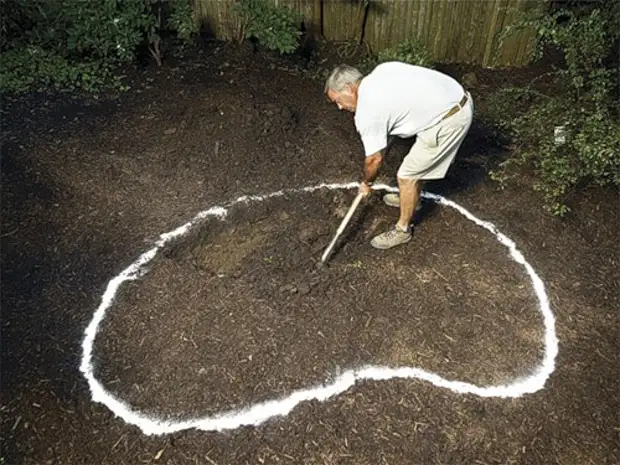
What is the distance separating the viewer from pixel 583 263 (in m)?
4.43

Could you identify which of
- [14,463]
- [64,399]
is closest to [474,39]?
Answer: [64,399]

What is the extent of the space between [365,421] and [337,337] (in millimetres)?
638

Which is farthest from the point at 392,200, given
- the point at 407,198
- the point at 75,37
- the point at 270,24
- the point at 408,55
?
the point at 75,37

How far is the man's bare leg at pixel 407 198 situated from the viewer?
4301 mm

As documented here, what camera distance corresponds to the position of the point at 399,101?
3727mm

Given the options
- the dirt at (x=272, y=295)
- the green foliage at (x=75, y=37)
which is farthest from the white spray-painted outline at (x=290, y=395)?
the green foliage at (x=75, y=37)

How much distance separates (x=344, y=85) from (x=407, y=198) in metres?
1.12

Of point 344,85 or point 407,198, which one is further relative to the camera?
point 407,198

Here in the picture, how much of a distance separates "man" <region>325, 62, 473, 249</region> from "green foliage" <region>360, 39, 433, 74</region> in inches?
77.4

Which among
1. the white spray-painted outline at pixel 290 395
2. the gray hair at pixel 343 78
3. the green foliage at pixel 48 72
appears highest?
the gray hair at pixel 343 78

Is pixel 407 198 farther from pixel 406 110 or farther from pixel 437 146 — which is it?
pixel 406 110

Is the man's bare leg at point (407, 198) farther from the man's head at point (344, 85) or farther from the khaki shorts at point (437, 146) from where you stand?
the man's head at point (344, 85)

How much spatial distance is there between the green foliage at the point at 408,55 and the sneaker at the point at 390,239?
2.22 metres

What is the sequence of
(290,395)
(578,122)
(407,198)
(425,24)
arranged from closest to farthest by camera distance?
1. (290,395)
2. (407,198)
3. (578,122)
4. (425,24)
